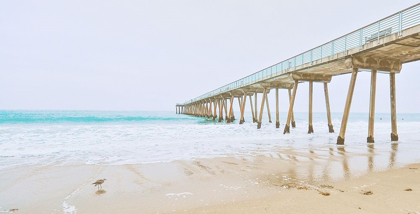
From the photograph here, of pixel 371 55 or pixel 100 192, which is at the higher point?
pixel 371 55

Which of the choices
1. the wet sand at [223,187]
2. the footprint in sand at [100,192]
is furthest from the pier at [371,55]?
the footprint in sand at [100,192]

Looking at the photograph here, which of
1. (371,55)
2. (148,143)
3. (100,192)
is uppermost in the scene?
(371,55)

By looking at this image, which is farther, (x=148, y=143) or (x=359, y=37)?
(x=148, y=143)

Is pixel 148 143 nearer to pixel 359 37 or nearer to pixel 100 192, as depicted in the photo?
pixel 100 192

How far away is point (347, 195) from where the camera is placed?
353 cm

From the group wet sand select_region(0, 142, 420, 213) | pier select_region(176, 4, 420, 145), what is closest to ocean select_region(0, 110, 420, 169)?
wet sand select_region(0, 142, 420, 213)

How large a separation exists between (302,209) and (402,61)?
11.5m

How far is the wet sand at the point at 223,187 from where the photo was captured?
3234mm

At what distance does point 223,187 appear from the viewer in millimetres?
4215

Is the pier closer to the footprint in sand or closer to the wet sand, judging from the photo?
the wet sand

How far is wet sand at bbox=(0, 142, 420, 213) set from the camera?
3234 millimetres

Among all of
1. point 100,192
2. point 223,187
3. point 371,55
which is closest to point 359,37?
point 371,55

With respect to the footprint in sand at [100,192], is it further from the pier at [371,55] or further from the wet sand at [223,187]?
the pier at [371,55]

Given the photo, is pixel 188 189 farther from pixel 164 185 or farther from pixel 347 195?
pixel 347 195
